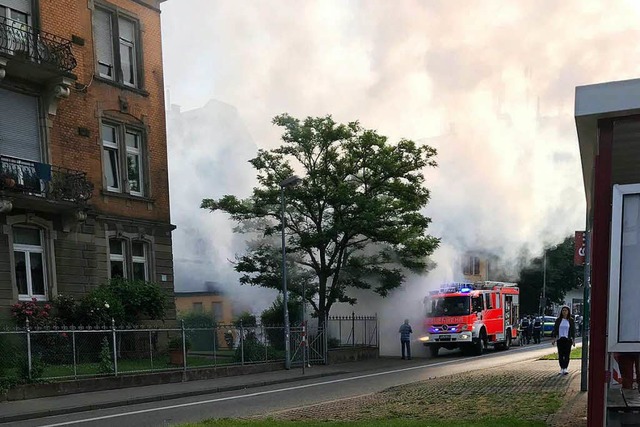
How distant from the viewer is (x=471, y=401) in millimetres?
9992

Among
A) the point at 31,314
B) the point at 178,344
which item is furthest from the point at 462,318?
the point at 31,314

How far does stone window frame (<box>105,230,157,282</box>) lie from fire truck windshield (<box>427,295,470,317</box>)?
36.6 ft

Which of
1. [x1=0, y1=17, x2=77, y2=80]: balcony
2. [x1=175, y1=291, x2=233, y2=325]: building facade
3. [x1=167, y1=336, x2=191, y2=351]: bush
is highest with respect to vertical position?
[x1=0, y1=17, x2=77, y2=80]: balcony

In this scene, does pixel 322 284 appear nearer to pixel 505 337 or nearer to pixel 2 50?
pixel 505 337

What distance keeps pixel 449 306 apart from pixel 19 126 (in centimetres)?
1690

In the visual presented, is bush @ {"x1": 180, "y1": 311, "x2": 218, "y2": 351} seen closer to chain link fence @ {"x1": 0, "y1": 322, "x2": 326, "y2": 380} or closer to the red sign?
chain link fence @ {"x1": 0, "y1": 322, "x2": 326, "y2": 380}

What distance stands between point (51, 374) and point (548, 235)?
25.2 m

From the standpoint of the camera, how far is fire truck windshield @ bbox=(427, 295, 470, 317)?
25.0 m

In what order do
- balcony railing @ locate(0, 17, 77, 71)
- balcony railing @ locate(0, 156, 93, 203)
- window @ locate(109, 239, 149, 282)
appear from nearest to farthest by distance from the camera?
balcony railing @ locate(0, 156, 93, 203), balcony railing @ locate(0, 17, 77, 71), window @ locate(109, 239, 149, 282)

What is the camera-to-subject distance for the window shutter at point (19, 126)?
58.4 ft

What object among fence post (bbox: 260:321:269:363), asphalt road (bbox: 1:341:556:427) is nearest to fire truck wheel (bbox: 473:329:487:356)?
asphalt road (bbox: 1:341:556:427)

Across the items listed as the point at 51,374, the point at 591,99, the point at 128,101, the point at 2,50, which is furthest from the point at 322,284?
the point at 591,99

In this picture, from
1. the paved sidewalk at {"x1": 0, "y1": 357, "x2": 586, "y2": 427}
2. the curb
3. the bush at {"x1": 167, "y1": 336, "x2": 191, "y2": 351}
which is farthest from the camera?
the bush at {"x1": 167, "y1": 336, "x2": 191, "y2": 351}

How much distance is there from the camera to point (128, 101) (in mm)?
21531
